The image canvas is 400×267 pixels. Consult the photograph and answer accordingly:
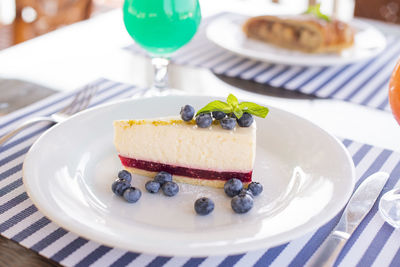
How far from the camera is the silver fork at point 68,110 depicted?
1079mm

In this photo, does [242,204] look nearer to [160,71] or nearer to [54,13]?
[160,71]

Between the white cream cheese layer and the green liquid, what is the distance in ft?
1.04

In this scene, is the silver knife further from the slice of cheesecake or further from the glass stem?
the glass stem

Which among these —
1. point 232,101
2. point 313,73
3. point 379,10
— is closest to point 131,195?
point 232,101

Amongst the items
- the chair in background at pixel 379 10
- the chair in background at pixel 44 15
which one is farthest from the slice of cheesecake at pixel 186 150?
the chair in background at pixel 379 10

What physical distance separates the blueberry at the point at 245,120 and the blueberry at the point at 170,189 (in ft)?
0.60

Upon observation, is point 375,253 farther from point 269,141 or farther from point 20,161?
point 20,161

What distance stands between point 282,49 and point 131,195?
97 cm

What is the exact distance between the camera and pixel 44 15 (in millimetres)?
2318

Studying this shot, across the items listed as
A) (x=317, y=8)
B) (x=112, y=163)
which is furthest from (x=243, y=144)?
(x=317, y=8)

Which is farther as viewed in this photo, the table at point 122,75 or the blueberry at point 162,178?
the table at point 122,75

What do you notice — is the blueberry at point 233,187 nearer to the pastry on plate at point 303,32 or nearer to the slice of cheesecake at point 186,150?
the slice of cheesecake at point 186,150

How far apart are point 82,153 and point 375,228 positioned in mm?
566

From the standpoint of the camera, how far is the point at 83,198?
840 millimetres
